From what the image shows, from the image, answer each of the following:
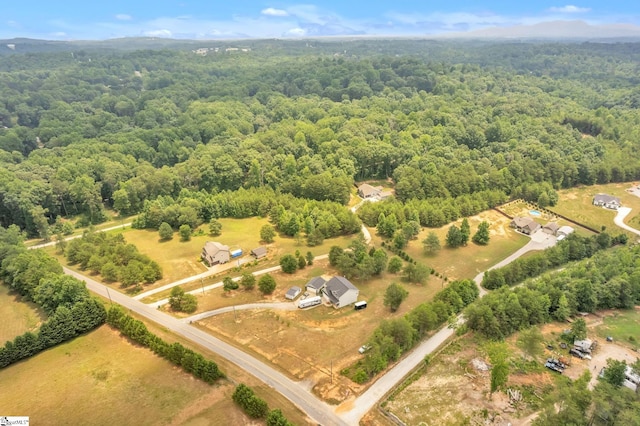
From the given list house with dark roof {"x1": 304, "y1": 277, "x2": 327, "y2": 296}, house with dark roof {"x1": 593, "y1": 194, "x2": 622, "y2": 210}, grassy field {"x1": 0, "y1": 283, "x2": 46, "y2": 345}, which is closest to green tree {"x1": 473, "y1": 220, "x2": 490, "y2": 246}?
house with dark roof {"x1": 304, "y1": 277, "x2": 327, "y2": 296}

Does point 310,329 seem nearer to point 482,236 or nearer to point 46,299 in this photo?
point 46,299


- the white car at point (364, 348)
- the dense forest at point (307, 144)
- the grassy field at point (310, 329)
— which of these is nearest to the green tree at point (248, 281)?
the grassy field at point (310, 329)

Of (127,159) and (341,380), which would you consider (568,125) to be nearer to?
(341,380)

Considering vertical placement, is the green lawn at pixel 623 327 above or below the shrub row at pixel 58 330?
below

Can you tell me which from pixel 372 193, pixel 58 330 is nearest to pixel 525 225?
pixel 372 193

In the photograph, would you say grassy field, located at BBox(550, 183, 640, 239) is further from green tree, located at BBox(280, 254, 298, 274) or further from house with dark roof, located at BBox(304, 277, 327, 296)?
green tree, located at BBox(280, 254, 298, 274)

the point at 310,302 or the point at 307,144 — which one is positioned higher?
the point at 307,144

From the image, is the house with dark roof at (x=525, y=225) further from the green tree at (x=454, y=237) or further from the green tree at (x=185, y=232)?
the green tree at (x=185, y=232)
